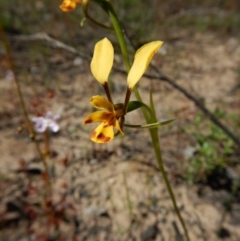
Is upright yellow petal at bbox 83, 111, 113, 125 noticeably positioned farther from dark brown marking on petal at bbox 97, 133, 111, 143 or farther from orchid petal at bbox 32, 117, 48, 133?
orchid petal at bbox 32, 117, 48, 133

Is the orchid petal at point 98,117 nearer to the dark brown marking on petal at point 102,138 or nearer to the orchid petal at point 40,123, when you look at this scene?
the dark brown marking on petal at point 102,138

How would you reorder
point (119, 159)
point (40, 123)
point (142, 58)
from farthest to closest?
point (119, 159), point (40, 123), point (142, 58)

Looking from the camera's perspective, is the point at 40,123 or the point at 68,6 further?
the point at 40,123

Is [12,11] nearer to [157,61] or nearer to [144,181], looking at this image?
[157,61]

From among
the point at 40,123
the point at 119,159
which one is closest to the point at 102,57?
the point at 40,123

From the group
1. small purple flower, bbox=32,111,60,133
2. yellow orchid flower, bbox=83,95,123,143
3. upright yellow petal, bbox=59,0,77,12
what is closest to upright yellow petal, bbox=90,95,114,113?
yellow orchid flower, bbox=83,95,123,143

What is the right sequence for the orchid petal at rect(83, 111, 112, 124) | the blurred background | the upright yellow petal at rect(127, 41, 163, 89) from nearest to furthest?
the upright yellow petal at rect(127, 41, 163, 89)
the orchid petal at rect(83, 111, 112, 124)
the blurred background

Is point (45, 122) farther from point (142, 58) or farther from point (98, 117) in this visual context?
point (142, 58)
